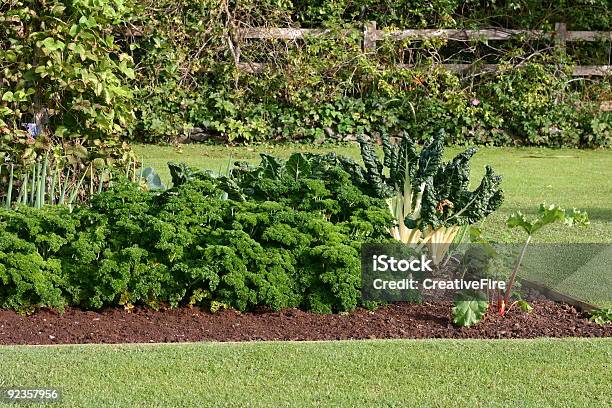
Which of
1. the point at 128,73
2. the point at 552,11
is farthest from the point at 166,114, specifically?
Answer: the point at 128,73

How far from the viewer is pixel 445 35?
15.5 m

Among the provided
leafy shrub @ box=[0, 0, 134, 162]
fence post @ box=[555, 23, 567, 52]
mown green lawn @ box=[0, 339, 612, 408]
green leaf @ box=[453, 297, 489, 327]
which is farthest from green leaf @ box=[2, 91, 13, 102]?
fence post @ box=[555, 23, 567, 52]

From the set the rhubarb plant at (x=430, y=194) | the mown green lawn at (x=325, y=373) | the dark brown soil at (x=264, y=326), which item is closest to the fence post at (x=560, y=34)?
the rhubarb plant at (x=430, y=194)

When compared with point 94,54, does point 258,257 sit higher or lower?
lower

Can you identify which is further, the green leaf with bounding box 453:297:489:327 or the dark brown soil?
the green leaf with bounding box 453:297:489:327

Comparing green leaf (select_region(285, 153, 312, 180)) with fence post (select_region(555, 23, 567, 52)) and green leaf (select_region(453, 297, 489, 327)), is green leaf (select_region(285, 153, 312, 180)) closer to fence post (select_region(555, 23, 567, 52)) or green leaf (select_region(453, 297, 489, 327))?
green leaf (select_region(453, 297, 489, 327))

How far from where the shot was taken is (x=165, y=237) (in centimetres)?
536

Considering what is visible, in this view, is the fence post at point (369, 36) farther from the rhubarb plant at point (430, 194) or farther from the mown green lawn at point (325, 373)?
the mown green lawn at point (325, 373)

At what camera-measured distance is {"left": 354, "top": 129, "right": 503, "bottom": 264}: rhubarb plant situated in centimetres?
598

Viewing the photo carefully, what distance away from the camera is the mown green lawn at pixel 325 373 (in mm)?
4219

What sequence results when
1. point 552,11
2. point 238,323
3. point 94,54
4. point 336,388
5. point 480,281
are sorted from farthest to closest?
point 552,11 → point 94,54 → point 480,281 → point 238,323 → point 336,388

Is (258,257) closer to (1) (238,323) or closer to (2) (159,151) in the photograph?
(1) (238,323)

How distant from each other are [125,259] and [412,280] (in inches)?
61.9

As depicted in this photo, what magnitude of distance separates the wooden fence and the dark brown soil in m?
9.87
